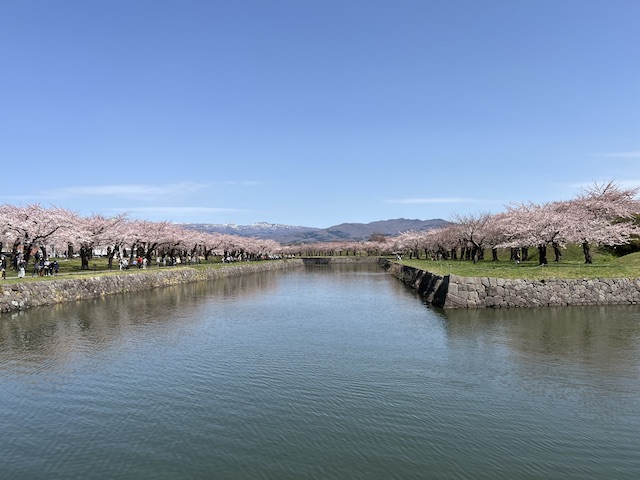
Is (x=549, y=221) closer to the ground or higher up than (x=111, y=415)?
higher up

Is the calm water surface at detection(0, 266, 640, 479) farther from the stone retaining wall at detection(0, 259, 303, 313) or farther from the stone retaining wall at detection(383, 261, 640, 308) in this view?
the stone retaining wall at detection(0, 259, 303, 313)

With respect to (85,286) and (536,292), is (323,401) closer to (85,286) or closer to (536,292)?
(536,292)

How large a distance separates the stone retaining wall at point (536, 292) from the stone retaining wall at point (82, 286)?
99.5 ft

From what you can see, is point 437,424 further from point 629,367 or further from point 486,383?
point 629,367

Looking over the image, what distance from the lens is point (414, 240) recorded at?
336ft

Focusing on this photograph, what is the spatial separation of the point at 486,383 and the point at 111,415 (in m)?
11.4

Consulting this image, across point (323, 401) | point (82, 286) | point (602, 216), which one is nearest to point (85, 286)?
→ point (82, 286)

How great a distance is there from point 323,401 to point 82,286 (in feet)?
107

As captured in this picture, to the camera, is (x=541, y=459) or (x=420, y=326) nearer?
(x=541, y=459)

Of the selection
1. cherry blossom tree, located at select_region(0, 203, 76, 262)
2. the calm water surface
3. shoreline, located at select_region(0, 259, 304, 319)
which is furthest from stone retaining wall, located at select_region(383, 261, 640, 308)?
cherry blossom tree, located at select_region(0, 203, 76, 262)

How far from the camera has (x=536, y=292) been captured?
29500 millimetres

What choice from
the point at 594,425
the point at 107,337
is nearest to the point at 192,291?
the point at 107,337

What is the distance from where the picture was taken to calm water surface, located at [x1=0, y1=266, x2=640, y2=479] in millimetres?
9070

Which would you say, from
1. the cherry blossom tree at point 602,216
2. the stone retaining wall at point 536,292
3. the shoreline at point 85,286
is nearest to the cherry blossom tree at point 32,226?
the shoreline at point 85,286
